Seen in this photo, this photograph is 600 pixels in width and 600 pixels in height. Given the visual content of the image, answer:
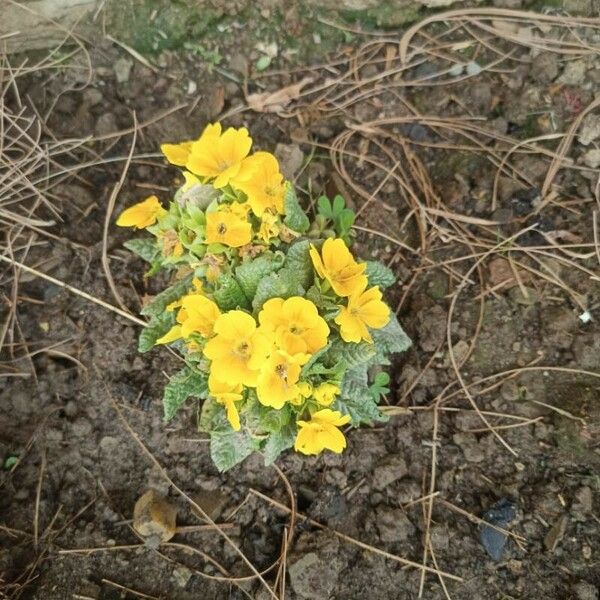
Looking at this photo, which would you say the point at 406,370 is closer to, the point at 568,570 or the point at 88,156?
the point at 568,570

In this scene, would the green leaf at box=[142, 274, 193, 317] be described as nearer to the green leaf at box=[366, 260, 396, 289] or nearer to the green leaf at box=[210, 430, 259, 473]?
the green leaf at box=[210, 430, 259, 473]

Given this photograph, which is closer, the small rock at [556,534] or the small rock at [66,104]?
the small rock at [556,534]

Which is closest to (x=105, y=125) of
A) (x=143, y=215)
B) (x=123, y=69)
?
(x=123, y=69)

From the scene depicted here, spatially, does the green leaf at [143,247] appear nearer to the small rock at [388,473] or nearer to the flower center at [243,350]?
the flower center at [243,350]

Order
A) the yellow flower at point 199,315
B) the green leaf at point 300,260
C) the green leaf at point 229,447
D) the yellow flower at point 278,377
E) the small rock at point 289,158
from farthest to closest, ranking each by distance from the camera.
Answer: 1. the small rock at point 289,158
2. the green leaf at point 229,447
3. the green leaf at point 300,260
4. the yellow flower at point 199,315
5. the yellow flower at point 278,377

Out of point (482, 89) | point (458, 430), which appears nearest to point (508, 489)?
point (458, 430)

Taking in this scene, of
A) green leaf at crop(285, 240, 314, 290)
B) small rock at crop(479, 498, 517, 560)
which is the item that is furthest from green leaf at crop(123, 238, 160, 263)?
small rock at crop(479, 498, 517, 560)

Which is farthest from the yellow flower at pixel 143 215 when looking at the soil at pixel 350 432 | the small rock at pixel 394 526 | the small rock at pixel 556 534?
the small rock at pixel 556 534

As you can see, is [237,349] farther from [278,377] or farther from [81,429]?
[81,429]
